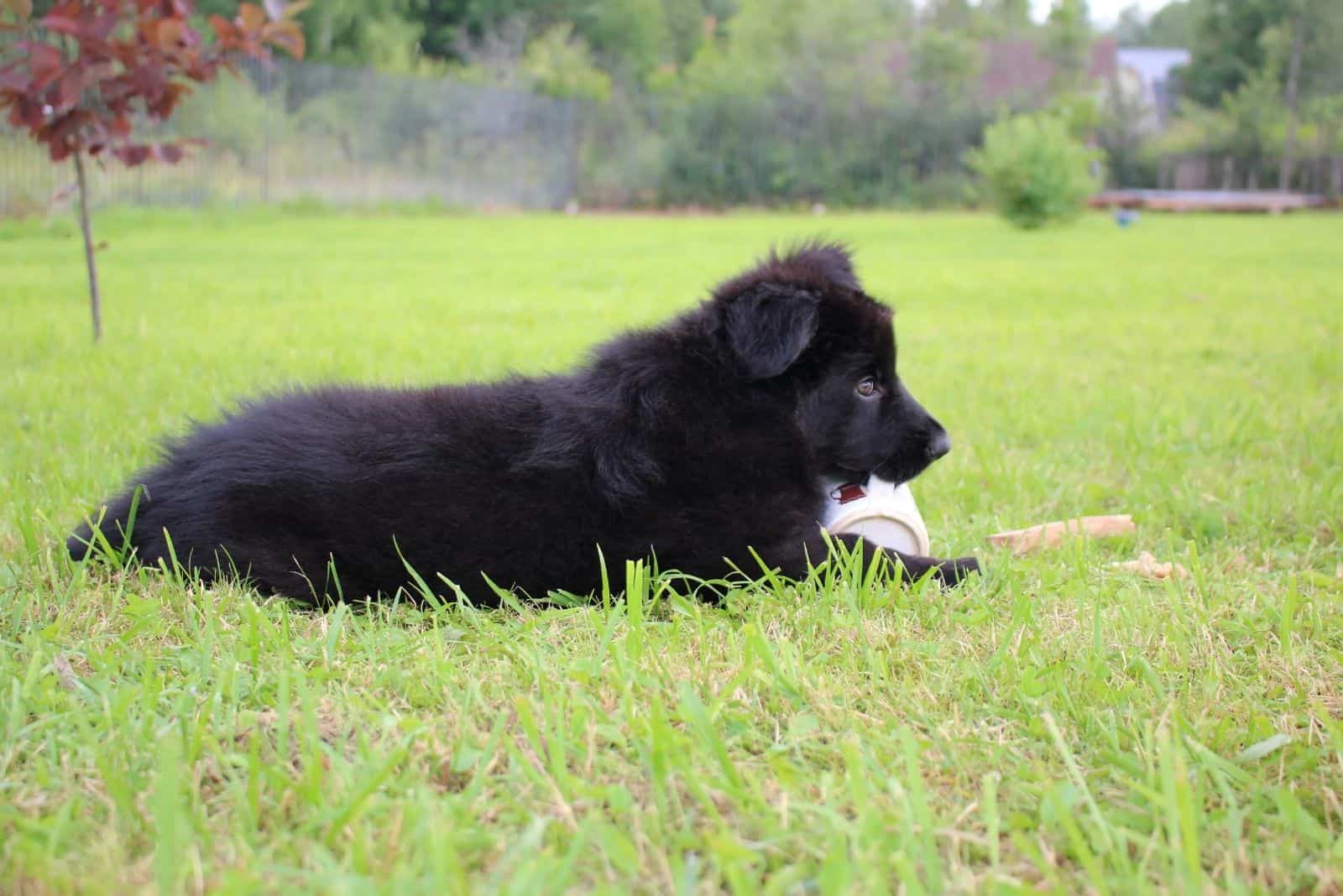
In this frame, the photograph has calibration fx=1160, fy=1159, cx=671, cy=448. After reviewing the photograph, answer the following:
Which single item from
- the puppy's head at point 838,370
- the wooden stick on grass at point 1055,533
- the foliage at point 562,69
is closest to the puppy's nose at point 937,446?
the puppy's head at point 838,370

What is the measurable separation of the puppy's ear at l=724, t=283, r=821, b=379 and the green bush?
19.7m

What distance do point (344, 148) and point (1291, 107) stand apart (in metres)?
31.6

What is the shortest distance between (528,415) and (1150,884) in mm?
1815

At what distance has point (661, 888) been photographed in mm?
1506

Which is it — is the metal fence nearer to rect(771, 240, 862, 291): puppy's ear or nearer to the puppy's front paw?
rect(771, 240, 862, 291): puppy's ear

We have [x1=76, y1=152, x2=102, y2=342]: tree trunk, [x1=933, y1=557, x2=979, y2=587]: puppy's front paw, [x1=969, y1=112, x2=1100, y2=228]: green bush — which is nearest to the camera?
[x1=933, y1=557, x2=979, y2=587]: puppy's front paw

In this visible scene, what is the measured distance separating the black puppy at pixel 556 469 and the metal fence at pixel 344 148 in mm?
14454

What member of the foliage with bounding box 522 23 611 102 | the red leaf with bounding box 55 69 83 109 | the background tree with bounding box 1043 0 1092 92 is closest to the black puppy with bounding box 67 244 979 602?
the red leaf with bounding box 55 69 83 109

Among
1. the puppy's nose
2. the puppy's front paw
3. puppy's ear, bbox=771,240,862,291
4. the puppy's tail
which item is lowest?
the puppy's front paw

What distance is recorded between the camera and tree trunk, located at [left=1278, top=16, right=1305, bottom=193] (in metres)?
34.9

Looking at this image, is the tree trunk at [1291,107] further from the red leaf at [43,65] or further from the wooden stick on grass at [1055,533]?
the red leaf at [43,65]

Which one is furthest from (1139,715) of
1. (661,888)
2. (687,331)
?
(687,331)

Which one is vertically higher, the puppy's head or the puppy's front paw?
the puppy's head

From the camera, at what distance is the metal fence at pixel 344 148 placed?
18172 millimetres
